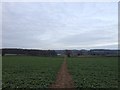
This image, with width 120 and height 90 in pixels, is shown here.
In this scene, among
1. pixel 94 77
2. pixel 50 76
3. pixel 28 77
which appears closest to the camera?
pixel 28 77

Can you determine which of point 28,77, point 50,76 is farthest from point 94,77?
point 28,77

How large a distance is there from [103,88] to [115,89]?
74 centimetres

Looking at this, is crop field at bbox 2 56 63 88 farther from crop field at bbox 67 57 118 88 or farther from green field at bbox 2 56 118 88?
crop field at bbox 67 57 118 88

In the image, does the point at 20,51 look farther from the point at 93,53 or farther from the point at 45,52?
the point at 93,53

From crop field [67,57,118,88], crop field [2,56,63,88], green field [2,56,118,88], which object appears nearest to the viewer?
crop field [2,56,63,88]

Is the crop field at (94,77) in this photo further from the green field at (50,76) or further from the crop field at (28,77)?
the crop field at (28,77)

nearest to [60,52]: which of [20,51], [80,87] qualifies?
[20,51]

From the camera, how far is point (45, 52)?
16762 centimetres

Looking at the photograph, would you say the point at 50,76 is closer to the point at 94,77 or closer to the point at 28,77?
the point at 28,77

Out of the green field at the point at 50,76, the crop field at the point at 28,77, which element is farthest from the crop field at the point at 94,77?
the crop field at the point at 28,77

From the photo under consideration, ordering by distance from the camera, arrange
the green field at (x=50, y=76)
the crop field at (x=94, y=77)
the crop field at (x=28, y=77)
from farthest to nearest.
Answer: the crop field at (x=94, y=77), the green field at (x=50, y=76), the crop field at (x=28, y=77)

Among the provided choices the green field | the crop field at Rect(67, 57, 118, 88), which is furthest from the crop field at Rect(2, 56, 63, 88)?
the crop field at Rect(67, 57, 118, 88)

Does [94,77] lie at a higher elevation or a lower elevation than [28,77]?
lower

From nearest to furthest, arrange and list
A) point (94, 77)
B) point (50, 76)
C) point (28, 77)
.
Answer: point (28, 77) < point (94, 77) < point (50, 76)
